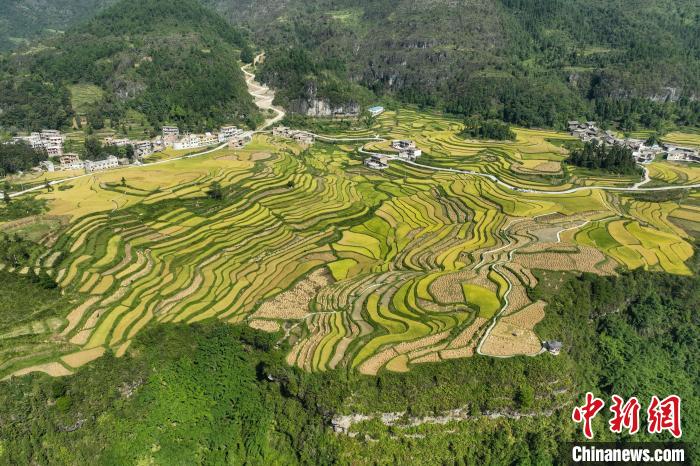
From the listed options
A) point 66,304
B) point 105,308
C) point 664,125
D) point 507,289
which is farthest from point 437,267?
point 664,125

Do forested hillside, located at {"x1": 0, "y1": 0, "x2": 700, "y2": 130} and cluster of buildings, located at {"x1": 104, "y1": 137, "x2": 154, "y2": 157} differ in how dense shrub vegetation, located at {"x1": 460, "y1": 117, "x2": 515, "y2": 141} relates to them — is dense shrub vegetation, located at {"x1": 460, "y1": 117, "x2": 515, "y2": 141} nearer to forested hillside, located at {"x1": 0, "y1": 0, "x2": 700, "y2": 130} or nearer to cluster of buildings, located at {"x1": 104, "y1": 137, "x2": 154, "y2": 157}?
forested hillside, located at {"x1": 0, "y1": 0, "x2": 700, "y2": 130}

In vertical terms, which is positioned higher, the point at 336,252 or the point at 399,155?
the point at 336,252

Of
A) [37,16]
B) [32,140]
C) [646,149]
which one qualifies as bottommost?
[646,149]

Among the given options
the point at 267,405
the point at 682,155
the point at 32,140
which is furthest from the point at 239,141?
the point at 682,155

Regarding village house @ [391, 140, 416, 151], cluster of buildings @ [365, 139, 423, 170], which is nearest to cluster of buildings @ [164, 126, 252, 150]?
cluster of buildings @ [365, 139, 423, 170]

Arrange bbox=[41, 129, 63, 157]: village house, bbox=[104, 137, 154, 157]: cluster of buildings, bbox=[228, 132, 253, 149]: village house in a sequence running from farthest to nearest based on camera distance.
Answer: bbox=[228, 132, 253, 149]: village house → bbox=[104, 137, 154, 157]: cluster of buildings → bbox=[41, 129, 63, 157]: village house

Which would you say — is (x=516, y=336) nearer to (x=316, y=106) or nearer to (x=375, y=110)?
(x=316, y=106)

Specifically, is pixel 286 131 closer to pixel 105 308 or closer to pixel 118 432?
pixel 105 308
